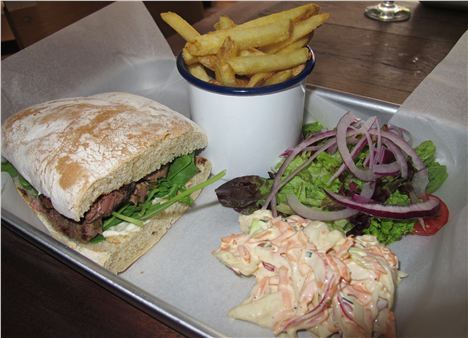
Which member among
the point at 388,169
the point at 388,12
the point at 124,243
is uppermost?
the point at 388,12

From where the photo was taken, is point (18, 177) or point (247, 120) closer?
point (247, 120)

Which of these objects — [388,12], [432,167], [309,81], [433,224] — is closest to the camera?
[433,224]

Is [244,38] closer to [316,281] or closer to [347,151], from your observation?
[347,151]

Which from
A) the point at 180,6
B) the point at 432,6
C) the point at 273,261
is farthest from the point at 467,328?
the point at 180,6

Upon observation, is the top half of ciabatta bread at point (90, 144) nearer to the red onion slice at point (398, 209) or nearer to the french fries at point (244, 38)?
the french fries at point (244, 38)

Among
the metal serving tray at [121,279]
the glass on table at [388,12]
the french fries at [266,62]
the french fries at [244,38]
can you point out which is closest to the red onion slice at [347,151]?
the french fries at [266,62]

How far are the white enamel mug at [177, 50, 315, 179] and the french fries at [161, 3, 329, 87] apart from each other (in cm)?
5

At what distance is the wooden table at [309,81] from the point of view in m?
1.60

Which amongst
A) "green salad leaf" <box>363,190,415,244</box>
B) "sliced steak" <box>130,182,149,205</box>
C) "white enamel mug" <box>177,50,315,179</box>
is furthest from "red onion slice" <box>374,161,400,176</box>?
"sliced steak" <box>130,182,149,205</box>

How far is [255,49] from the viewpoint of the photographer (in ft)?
6.46

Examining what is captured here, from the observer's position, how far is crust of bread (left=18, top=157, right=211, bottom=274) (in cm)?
184

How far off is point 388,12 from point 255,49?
81.1 inches

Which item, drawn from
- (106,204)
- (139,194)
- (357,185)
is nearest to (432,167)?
(357,185)

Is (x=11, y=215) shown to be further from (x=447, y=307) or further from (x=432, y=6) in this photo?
(x=432, y=6)
